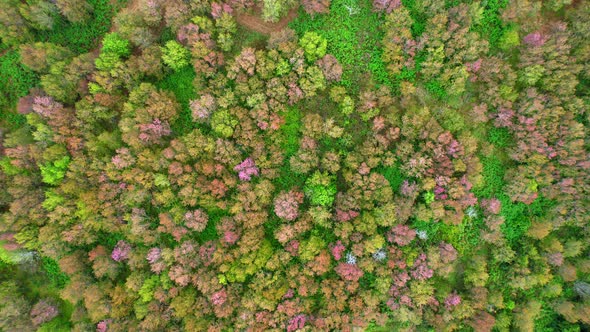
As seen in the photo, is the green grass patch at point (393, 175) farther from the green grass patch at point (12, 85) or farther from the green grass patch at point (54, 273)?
the green grass patch at point (12, 85)

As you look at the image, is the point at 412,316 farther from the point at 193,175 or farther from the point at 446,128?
the point at 193,175

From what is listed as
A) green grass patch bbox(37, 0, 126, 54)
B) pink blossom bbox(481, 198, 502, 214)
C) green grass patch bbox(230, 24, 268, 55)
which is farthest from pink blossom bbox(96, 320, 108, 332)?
pink blossom bbox(481, 198, 502, 214)

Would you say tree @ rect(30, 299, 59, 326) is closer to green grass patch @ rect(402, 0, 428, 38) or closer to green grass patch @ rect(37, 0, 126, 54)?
green grass patch @ rect(37, 0, 126, 54)

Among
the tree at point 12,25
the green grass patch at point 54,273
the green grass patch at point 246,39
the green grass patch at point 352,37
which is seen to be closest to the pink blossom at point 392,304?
the green grass patch at point 352,37

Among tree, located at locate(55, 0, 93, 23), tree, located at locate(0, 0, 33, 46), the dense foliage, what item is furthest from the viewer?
tree, located at locate(55, 0, 93, 23)

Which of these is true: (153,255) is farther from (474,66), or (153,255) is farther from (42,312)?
(474,66)

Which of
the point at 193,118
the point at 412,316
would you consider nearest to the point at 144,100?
the point at 193,118

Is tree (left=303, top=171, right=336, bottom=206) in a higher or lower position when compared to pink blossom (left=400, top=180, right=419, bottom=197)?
lower
